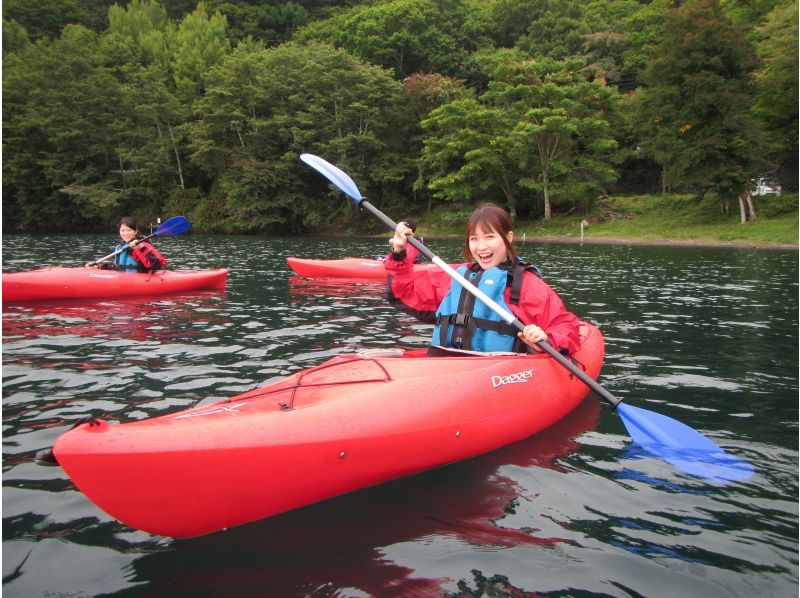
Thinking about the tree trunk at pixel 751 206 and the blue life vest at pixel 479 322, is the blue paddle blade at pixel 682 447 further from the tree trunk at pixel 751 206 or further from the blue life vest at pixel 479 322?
the tree trunk at pixel 751 206

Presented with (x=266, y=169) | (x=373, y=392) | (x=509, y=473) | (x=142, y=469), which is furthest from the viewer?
(x=266, y=169)

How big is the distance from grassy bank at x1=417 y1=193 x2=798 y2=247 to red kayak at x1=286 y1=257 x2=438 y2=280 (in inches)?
597

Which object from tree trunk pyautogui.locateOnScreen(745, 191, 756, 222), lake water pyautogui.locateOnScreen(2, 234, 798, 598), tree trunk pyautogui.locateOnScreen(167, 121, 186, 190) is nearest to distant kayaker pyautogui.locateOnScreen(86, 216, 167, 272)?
lake water pyautogui.locateOnScreen(2, 234, 798, 598)

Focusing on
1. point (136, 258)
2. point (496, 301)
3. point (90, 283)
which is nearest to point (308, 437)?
point (496, 301)

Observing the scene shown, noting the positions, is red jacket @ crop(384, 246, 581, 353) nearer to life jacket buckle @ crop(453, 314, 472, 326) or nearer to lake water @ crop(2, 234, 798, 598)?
life jacket buckle @ crop(453, 314, 472, 326)

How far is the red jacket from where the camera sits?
3.89m

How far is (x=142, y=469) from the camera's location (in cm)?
232

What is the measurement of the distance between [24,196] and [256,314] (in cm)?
3738

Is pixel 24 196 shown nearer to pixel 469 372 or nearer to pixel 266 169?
pixel 266 169

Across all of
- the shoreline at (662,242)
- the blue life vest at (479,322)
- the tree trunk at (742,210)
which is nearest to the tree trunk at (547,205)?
the shoreline at (662,242)

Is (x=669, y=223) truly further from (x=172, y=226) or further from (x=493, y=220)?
(x=493, y=220)

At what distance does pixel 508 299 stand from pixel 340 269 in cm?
822

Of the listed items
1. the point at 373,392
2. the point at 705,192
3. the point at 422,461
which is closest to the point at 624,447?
the point at 422,461

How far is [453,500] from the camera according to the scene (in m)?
3.00
